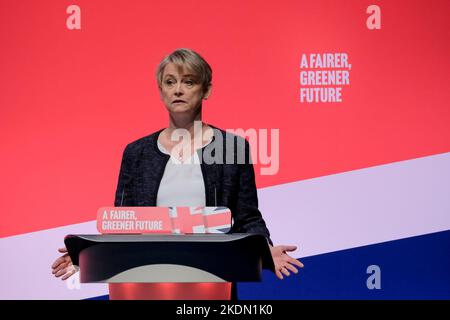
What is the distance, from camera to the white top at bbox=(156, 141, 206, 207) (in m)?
2.01

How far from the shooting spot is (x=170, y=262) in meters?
1.53

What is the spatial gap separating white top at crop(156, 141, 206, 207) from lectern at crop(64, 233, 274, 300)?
1.53ft

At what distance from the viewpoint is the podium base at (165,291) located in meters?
1.53

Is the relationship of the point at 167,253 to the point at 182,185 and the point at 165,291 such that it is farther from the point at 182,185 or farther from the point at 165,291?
the point at 182,185

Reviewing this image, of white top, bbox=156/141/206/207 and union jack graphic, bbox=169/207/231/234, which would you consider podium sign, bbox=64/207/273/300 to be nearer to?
union jack graphic, bbox=169/207/231/234

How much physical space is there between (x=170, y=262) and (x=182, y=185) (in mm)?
517

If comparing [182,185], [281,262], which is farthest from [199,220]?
[182,185]

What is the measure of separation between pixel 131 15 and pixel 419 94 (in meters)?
1.60

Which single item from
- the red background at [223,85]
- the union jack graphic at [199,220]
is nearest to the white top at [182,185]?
the union jack graphic at [199,220]

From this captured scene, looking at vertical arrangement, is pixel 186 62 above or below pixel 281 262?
above

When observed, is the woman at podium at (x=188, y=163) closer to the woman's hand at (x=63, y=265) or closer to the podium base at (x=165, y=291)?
the woman's hand at (x=63, y=265)

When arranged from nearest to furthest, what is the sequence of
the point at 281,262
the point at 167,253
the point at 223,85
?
the point at 167,253 < the point at 281,262 < the point at 223,85

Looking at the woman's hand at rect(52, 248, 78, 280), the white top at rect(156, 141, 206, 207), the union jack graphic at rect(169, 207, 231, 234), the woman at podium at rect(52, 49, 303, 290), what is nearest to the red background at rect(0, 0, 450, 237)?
the woman at podium at rect(52, 49, 303, 290)

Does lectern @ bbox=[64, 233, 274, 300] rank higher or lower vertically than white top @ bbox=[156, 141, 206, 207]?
lower
